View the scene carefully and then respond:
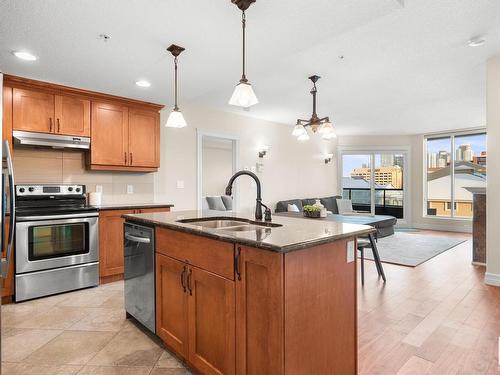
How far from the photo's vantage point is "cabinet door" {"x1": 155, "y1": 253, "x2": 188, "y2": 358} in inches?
77.0

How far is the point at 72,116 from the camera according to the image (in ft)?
12.2

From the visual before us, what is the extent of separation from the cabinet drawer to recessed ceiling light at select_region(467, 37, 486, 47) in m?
3.09

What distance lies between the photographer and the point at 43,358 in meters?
2.13

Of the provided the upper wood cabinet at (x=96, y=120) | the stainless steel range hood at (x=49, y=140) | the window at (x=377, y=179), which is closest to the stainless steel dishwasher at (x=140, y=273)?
the stainless steel range hood at (x=49, y=140)

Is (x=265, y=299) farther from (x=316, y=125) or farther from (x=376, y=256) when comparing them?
(x=316, y=125)

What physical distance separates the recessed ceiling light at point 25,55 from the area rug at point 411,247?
480 centimetres

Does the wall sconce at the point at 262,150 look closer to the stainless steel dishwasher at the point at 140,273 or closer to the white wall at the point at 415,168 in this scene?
the white wall at the point at 415,168

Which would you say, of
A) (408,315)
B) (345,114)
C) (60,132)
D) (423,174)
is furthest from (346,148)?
(60,132)

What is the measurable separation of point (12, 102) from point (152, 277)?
260 cm

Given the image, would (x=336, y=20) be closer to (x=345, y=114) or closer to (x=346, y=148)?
(x=345, y=114)

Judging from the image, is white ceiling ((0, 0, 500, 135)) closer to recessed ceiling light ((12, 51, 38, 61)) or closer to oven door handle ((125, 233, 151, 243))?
recessed ceiling light ((12, 51, 38, 61))

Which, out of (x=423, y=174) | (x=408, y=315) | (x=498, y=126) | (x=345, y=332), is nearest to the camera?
(x=345, y=332)

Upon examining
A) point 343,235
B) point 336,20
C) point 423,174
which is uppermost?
point 336,20

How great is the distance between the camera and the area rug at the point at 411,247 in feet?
15.4
